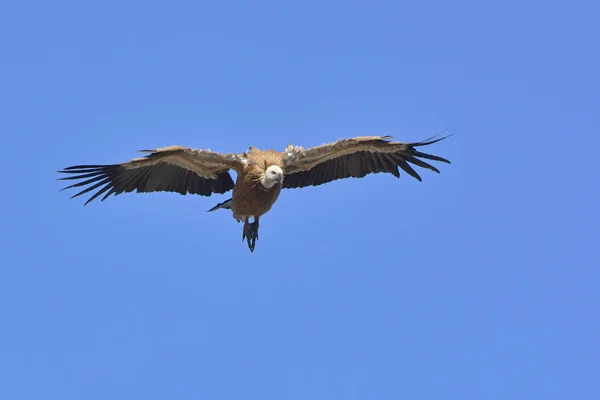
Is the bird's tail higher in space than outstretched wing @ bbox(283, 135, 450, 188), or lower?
lower

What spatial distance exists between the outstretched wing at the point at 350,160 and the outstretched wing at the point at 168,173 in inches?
43.0

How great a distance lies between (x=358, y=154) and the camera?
18.7 metres

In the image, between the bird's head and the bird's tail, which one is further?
the bird's tail

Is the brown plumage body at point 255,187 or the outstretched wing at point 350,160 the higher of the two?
the outstretched wing at point 350,160

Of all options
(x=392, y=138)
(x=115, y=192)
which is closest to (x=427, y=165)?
(x=392, y=138)

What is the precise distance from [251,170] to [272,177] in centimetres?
49

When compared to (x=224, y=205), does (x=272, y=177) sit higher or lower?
higher

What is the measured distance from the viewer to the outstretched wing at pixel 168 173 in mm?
17703

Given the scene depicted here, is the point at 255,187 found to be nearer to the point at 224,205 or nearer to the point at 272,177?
the point at 272,177

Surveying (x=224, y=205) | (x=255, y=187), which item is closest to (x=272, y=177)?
(x=255, y=187)

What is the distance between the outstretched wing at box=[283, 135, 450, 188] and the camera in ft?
59.8

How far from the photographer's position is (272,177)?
17.4 metres

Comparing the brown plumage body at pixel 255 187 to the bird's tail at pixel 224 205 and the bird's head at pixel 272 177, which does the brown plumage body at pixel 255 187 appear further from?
the bird's tail at pixel 224 205

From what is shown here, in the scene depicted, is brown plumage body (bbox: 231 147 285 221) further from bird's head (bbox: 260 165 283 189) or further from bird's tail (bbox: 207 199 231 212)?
bird's tail (bbox: 207 199 231 212)
